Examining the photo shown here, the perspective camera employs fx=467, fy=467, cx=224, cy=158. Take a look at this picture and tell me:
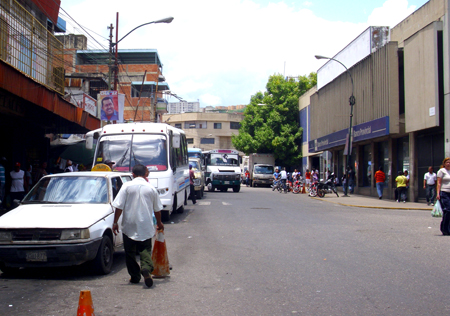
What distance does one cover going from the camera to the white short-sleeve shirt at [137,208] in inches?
265

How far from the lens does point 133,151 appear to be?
14.0 metres

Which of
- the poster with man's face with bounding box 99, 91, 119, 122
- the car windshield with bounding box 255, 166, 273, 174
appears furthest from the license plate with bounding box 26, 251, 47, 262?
the car windshield with bounding box 255, 166, 273, 174

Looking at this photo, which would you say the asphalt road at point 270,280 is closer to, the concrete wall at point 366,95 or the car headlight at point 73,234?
the car headlight at point 73,234

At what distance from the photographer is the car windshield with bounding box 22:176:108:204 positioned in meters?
7.98

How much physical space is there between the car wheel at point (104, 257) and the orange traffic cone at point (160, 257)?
825 millimetres

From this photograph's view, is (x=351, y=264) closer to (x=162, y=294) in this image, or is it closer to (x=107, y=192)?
(x=162, y=294)

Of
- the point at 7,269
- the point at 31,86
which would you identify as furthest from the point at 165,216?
the point at 7,269

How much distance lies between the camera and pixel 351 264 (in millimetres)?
8031

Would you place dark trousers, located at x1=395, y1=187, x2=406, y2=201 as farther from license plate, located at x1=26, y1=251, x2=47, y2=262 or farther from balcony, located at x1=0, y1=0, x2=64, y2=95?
license plate, located at x1=26, y1=251, x2=47, y2=262

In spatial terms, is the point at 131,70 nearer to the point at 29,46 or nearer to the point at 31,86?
the point at 29,46

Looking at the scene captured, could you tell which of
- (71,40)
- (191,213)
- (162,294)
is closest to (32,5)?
(191,213)

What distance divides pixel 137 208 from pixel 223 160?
26.1 metres

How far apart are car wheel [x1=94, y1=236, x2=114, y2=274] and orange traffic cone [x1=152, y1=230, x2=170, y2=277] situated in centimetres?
83

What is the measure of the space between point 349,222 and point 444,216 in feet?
11.5
